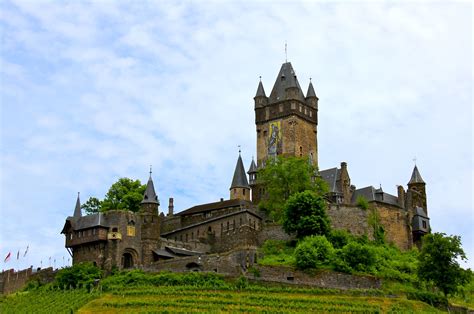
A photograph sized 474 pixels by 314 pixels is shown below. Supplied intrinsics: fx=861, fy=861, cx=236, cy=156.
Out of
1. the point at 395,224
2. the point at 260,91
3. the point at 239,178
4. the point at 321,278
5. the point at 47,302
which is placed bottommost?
the point at 47,302

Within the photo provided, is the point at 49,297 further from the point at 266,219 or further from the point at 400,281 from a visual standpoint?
the point at 400,281

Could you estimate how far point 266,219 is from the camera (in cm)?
8306

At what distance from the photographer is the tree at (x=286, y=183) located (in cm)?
8294

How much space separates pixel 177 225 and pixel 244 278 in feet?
67.7

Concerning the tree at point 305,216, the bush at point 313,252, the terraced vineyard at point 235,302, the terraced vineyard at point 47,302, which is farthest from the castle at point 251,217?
the terraced vineyard at point 235,302

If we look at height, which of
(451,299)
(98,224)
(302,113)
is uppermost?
(302,113)

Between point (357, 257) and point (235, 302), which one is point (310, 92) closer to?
point (357, 257)

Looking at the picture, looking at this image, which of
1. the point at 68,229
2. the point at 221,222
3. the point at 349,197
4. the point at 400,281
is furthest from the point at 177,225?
the point at 400,281

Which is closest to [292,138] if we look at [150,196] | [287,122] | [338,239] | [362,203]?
[287,122]

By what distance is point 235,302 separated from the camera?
62.3 meters

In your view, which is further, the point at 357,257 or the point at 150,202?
the point at 150,202

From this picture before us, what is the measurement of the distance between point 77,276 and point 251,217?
1797cm

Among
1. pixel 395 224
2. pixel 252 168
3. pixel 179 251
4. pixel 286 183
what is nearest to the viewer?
pixel 179 251

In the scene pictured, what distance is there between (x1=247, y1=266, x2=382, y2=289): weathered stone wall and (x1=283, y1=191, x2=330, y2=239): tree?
6931 millimetres
